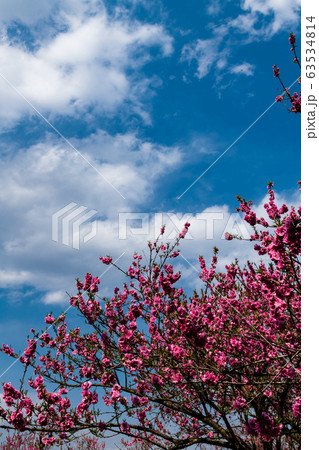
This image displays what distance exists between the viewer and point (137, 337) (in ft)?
21.7

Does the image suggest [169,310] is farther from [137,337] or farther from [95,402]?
[137,337]

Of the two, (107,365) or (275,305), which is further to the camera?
(107,365)

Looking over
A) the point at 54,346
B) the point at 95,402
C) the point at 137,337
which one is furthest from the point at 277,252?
the point at 54,346

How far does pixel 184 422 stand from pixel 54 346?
3008mm

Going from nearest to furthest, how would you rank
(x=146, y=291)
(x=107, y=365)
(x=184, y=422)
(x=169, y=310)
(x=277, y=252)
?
1. (x=277, y=252)
2. (x=169, y=310)
3. (x=107, y=365)
4. (x=146, y=291)
5. (x=184, y=422)

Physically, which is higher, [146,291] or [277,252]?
[146,291]
